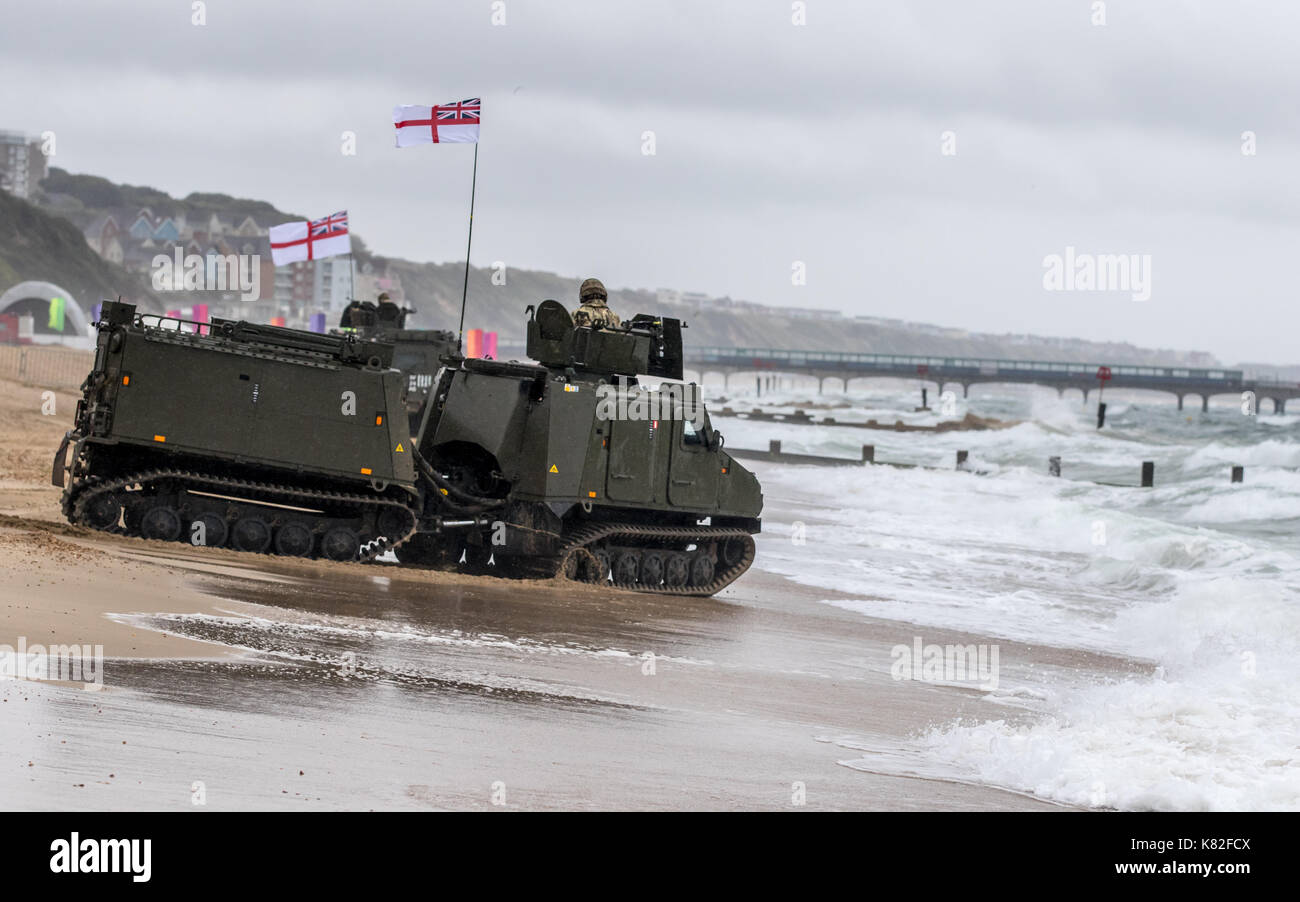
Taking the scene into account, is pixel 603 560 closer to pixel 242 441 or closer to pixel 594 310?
pixel 594 310

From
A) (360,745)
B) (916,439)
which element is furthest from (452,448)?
(916,439)

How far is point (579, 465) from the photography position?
15.3m

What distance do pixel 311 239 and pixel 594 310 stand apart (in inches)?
586

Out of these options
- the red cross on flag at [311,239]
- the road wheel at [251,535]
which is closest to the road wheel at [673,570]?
the road wheel at [251,535]

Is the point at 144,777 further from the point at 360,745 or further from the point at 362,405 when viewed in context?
the point at 362,405

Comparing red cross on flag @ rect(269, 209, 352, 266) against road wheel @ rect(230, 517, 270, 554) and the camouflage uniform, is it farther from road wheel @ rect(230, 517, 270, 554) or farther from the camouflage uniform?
road wheel @ rect(230, 517, 270, 554)

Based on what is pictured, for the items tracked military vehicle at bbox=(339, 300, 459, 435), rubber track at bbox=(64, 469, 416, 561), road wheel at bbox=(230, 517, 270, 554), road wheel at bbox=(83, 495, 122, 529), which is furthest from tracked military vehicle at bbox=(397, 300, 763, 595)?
tracked military vehicle at bbox=(339, 300, 459, 435)

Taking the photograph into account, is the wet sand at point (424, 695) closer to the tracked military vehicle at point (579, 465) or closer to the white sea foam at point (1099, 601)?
the white sea foam at point (1099, 601)

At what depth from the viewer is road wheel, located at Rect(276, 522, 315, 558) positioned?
46.2 ft

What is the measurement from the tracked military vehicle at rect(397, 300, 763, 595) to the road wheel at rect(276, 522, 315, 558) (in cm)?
130

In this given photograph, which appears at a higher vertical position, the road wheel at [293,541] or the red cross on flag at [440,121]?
the red cross on flag at [440,121]

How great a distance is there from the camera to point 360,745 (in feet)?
22.7

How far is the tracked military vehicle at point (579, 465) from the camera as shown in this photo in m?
15.2
